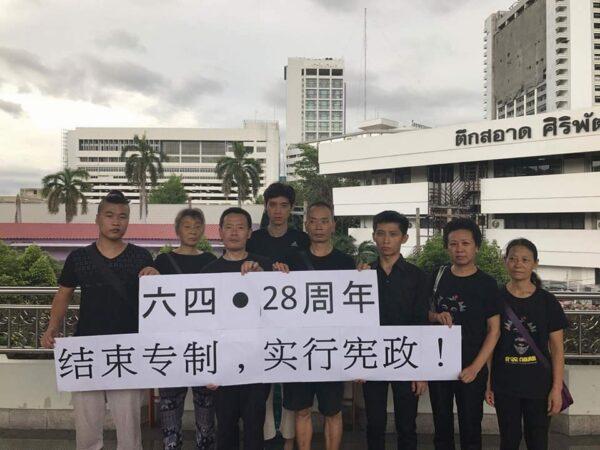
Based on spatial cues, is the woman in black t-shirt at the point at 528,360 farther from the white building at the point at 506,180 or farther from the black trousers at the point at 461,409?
the white building at the point at 506,180

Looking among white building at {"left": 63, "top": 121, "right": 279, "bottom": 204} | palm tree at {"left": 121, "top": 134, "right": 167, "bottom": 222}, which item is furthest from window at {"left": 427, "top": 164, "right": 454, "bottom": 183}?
white building at {"left": 63, "top": 121, "right": 279, "bottom": 204}

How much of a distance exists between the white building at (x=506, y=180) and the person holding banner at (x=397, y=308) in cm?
2678

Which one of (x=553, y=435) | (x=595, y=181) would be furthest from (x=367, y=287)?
(x=595, y=181)

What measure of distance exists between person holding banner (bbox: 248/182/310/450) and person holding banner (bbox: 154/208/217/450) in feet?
1.23

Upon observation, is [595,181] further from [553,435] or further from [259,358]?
[259,358]

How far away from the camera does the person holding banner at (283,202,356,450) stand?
126 inches

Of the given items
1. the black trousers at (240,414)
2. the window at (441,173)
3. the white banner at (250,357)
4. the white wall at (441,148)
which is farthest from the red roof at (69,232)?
the black trousers at (240,414)

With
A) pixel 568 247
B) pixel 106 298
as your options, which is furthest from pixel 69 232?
pixel 106 298

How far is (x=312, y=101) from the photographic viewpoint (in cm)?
12756

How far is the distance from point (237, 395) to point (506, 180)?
94.9 feet

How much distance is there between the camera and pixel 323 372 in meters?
3.21

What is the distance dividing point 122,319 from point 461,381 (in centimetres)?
215

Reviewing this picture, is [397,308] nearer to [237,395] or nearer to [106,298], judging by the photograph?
[237,395]

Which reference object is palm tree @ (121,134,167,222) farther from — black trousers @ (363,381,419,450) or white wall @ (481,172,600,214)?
black trousers @ (363,381,419,450)
